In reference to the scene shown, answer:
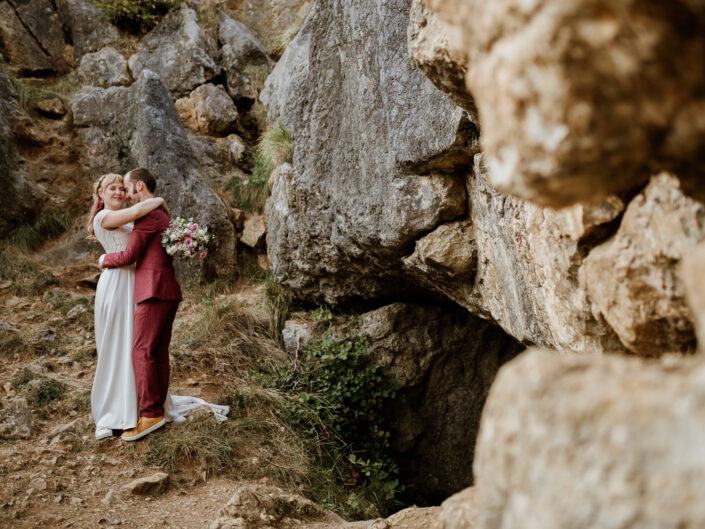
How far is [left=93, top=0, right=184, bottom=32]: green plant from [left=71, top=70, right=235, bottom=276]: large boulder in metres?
2.04

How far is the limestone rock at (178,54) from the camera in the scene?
379 inches

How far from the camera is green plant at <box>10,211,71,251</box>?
308 inches

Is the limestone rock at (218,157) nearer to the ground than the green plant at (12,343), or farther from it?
farther from it

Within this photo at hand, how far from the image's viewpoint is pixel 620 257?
69.7 inches

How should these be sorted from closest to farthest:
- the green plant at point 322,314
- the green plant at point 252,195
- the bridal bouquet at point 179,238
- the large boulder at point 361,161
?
the large boulder at point 361,161 → the bridal bouquet at point 179,238 → the green plant at point 322,314 → the green plant at point 252,195

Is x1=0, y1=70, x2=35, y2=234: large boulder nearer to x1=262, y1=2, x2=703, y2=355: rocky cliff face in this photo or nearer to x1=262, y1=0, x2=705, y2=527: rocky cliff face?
x1=262, y1=2, x2=703, y2=355: rocky cliff face

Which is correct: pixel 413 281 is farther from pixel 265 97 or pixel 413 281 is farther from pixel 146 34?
pixel 146 34

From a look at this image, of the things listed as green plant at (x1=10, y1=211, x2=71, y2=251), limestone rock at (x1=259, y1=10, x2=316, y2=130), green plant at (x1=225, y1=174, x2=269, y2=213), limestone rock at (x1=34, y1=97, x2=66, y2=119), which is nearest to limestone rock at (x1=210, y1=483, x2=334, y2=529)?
limestone rock at (x1=259, y1=10, x2=316, y2=130)

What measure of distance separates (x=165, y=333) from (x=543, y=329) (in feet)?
11.0

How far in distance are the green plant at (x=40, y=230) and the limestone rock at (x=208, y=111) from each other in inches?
103

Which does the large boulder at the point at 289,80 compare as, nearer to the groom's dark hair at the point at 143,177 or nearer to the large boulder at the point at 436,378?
the groom's dark hair at the point at 143,177

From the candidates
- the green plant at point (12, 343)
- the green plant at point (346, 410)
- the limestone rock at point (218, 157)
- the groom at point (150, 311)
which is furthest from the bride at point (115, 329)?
the limestone rock at point (218, 157)

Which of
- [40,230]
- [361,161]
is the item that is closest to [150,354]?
[361,161]

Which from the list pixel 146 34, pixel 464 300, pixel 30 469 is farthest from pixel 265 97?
pixel 30 469
